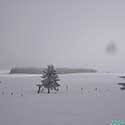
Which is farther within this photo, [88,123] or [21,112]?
[21,112]

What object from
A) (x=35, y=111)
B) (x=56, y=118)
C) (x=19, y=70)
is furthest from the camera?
(x=19, y=70)

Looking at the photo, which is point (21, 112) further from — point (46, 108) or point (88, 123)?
point (88, 123)

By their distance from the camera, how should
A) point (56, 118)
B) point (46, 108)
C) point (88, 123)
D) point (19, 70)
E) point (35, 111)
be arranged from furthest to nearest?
1. point (19, 70)
2. point (46, 108)
3. point (35, 111)
4. point (56, 118)
5. point (88, 123)

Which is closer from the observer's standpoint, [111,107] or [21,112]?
[21,112]

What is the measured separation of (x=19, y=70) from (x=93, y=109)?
90923mm

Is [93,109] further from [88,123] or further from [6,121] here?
[6,121]

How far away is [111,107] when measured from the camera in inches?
639

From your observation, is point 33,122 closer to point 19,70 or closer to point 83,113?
point 83,113

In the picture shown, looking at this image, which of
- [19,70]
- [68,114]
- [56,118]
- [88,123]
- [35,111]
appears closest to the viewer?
[88,123]

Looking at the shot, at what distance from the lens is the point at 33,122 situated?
476 inches

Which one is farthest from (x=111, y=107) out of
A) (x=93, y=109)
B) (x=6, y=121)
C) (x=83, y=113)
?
(x=6, y=121)

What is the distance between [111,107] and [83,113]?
332 centimetres

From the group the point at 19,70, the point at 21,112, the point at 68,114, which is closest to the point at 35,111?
the point at 21,112

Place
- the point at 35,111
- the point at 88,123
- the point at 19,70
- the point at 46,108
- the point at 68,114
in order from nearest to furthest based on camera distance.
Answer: the point at 88,123, the point at 68,114, the point at 35,111, the point at 46,108, the point at 19,70
